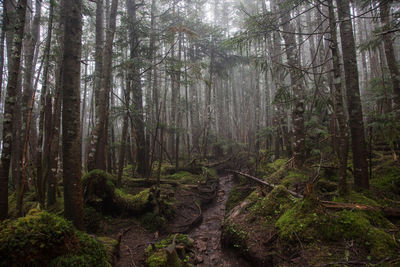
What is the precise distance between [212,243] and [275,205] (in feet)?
6.18

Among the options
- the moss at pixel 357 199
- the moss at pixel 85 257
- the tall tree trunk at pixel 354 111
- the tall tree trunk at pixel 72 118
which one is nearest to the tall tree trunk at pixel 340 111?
the moss at pixel 357 199

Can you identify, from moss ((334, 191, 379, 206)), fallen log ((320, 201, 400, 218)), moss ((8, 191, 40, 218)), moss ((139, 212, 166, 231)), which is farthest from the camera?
moss ((8, 191, 40, 218))

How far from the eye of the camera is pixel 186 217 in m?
7.10

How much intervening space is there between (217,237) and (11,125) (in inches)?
229

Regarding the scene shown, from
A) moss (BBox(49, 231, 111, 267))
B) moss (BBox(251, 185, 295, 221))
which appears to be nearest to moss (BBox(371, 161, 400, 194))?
moss (BBox(251, 185, 295, 221))

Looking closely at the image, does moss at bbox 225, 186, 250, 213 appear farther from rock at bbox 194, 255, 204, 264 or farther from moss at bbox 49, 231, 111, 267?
moss at bbox 49, 231, 111, 267

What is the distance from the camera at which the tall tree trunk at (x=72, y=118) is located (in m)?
3.93

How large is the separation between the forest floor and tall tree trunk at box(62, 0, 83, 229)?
1407mm

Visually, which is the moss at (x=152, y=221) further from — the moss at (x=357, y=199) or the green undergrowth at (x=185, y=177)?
the moss at (x=357, y=199)

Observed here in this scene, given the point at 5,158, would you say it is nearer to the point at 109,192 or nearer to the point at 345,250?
the point at 109,192

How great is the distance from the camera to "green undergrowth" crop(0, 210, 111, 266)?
2.31m

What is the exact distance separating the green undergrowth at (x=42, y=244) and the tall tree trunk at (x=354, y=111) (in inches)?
216

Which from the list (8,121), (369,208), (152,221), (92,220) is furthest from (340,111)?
(8,121)

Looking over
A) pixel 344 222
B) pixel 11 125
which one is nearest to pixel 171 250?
pixel 344 222
